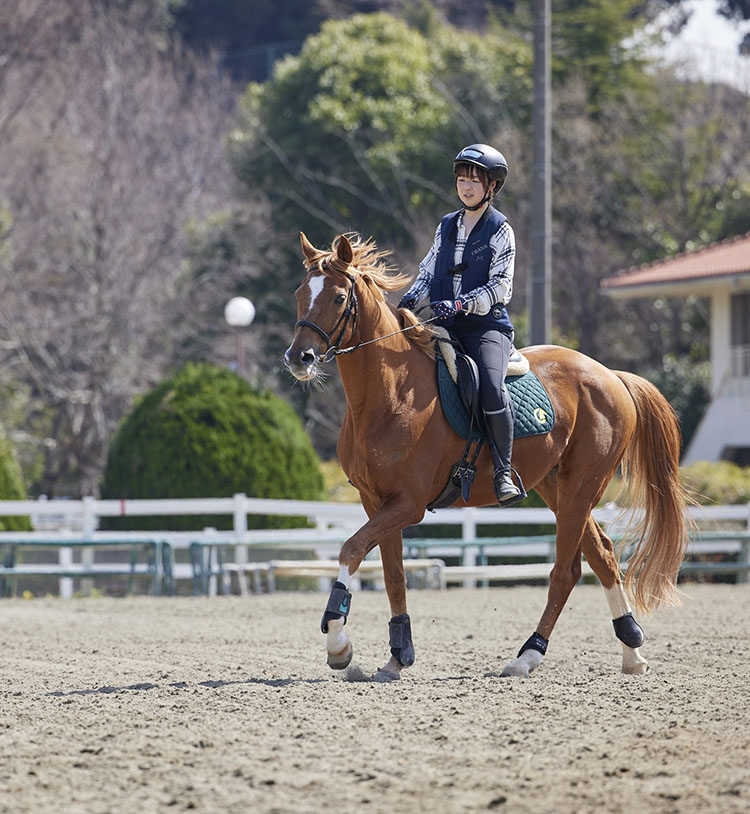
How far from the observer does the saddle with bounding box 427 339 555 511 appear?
24.3 feet

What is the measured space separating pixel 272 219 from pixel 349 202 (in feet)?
7.17

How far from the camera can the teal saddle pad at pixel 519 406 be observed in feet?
24.3

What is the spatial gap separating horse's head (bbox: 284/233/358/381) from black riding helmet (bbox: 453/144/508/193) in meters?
0.90

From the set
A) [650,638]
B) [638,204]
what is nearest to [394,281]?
[650,638]

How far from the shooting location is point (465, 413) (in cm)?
746

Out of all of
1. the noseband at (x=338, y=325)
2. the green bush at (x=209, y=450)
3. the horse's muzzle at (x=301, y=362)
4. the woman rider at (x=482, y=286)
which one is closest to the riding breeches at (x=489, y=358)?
the woman rider at (x=482, y=286)

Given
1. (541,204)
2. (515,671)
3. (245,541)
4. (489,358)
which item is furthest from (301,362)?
(541,204)

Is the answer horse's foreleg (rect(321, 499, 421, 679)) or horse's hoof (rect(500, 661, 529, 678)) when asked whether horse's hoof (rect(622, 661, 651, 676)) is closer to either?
horse's hoof (rect(500, 661, 529, 678))

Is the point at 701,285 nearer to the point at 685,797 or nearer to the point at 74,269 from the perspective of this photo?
the point at 74,269

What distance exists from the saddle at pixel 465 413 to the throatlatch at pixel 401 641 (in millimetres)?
659

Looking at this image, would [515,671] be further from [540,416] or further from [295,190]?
[295,190]

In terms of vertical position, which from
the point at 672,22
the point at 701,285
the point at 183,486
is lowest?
the point at 183,486

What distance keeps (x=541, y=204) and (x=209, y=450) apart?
558 centimetres

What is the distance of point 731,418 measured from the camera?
25.9 metres
